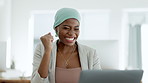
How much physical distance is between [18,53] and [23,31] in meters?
0.42

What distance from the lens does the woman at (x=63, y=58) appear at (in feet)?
3.95

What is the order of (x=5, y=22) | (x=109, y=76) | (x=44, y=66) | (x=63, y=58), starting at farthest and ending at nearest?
(x=5, y=22)
(x=63, y=58)
(x=44, y=66)
(x=109, y=76)

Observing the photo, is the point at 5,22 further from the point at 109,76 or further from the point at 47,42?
the point at 109,76

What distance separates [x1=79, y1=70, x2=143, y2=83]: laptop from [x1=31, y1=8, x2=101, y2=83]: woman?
38cm

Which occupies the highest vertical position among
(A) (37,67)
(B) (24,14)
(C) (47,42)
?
(B) (24,14)

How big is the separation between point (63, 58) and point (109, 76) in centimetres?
49

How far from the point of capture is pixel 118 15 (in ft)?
14.5

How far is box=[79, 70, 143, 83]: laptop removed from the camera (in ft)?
2.74

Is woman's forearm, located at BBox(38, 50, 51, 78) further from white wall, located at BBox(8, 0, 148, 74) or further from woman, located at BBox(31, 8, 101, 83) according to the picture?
white wall, located at BBox(8, 0, 148, 74)

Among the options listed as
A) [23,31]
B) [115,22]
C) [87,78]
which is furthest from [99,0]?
[87,78]

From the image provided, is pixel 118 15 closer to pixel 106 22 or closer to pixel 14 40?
pixel 106 22

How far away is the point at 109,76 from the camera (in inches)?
33.3

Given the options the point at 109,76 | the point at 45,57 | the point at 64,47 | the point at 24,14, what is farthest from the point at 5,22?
the point at 109,76

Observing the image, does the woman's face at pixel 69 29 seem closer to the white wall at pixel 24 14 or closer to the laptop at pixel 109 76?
the laptop at pixel 109 76
